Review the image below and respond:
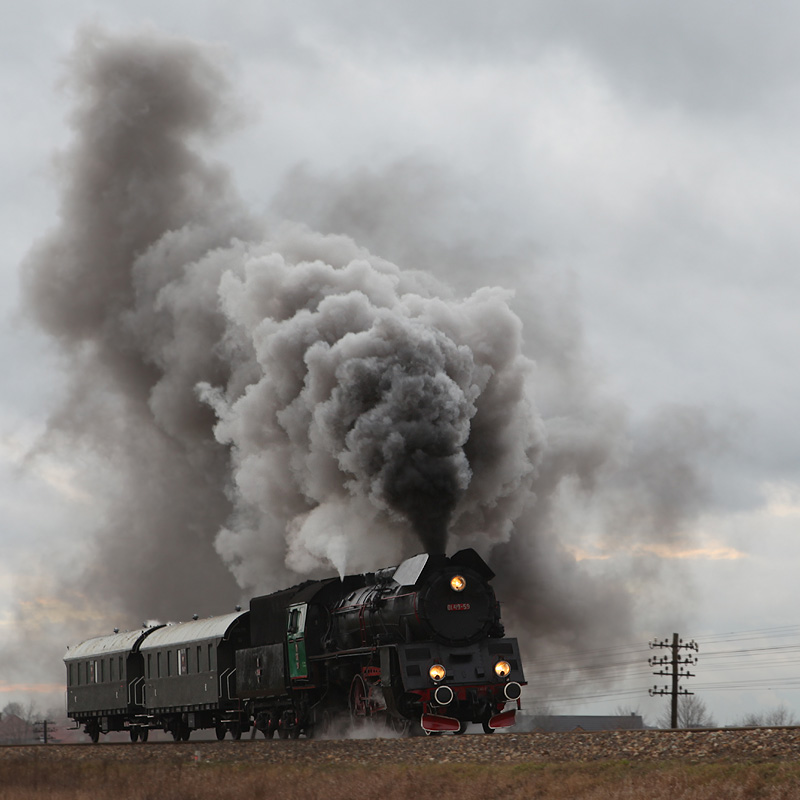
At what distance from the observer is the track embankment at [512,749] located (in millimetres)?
10180

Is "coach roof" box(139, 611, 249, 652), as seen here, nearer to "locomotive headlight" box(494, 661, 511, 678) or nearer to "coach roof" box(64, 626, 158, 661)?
"coach roof" box(64, 626, 158, 661)

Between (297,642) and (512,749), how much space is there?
258 inches

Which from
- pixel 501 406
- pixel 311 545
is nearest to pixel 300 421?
pixel 311 545

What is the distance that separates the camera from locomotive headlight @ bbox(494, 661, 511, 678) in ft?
53.0

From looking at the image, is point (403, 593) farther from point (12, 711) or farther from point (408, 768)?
point (12, 711)

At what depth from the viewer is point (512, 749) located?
40.1ft

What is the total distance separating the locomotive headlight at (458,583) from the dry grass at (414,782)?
413 cm

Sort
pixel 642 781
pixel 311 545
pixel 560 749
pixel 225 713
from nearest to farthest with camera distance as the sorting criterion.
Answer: pixel 642 781
pixel 560 749
pixel 225 713
pixel 311 545

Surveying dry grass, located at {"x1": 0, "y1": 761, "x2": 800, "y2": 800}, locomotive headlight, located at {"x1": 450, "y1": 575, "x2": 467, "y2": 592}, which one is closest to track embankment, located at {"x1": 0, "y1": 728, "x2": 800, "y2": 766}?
dry grass, located at {"x1": 0, "y1": 761, "x2": 800, "y2": 800}

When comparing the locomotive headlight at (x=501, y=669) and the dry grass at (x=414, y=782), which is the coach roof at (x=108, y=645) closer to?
the dry grass at (x=414, y=782)

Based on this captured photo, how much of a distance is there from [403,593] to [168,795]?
512cm

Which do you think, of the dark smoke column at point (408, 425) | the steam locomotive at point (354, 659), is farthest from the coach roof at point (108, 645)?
the dark smoke column at point (408, 425)

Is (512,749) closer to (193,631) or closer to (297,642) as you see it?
(297,642)

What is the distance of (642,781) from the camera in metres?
9.43
